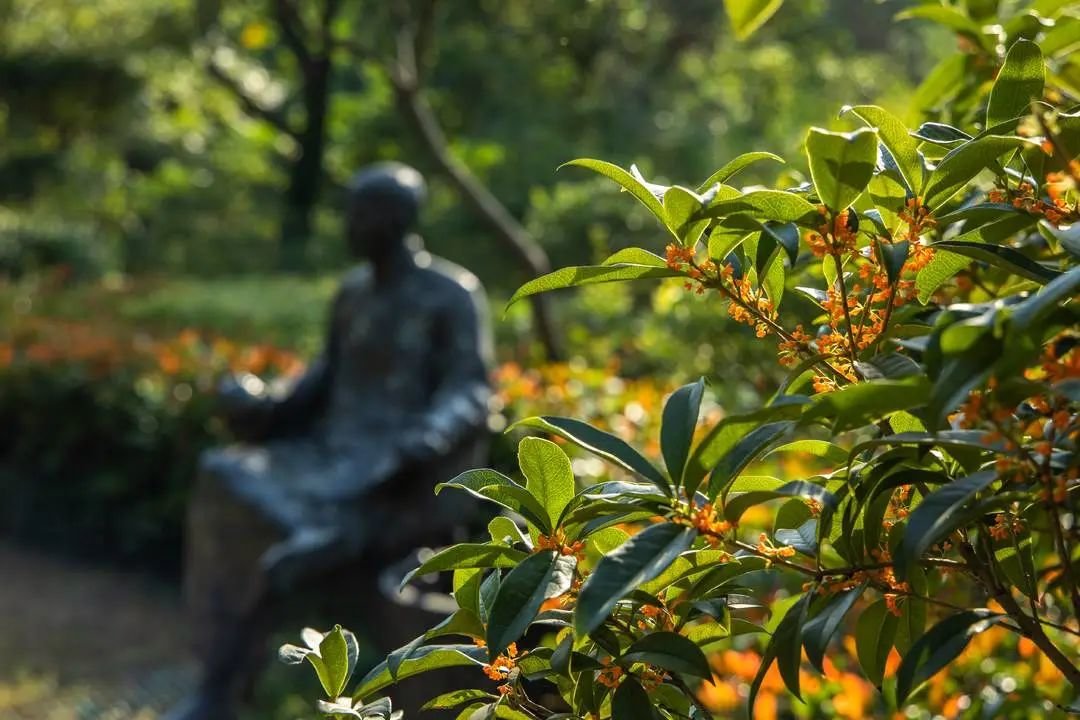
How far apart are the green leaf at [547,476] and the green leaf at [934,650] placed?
31 centimetres

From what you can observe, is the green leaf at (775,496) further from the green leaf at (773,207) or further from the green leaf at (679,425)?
the green leaf at (773,207)

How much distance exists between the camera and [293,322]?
1005cm

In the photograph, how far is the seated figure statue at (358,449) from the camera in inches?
168

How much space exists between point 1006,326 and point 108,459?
7072 mm

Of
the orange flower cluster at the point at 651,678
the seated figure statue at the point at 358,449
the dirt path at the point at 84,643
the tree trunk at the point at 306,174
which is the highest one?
the orange flower cluster at the point at 651,678

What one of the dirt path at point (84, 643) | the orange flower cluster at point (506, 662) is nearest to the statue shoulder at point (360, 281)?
the dirt path at point (84, 643)

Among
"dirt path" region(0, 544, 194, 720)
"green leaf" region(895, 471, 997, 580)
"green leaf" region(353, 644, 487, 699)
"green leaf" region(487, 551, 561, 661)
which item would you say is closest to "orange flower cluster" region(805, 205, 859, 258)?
"green leaf" region(895, 471, 997, 580)

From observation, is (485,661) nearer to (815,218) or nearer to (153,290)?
(815,218)

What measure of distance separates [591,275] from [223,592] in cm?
364

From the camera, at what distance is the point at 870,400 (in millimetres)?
912

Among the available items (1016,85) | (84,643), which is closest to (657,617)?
(1016,85)

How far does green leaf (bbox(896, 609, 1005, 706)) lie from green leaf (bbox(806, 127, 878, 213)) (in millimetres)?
359

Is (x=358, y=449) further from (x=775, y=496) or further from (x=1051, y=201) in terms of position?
(x=775, y=496)

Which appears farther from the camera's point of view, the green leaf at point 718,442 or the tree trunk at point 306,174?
the tree trunk at point 306,174
